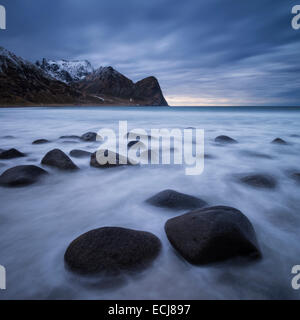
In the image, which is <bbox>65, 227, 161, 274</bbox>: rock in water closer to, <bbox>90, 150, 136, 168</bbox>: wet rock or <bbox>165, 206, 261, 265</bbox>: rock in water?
<bbox>165, 206, 261, 265</bbox>: rock in water

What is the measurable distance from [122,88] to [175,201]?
5265 inches

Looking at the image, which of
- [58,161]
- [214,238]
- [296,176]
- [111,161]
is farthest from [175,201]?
[296,176]

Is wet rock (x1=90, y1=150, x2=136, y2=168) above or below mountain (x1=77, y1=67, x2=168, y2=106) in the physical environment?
below

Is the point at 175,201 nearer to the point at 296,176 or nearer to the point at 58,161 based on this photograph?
the point at 58,161

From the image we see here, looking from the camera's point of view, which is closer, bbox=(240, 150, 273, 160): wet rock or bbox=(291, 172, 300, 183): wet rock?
bbox=(291, 172, 300, 183): wet rock

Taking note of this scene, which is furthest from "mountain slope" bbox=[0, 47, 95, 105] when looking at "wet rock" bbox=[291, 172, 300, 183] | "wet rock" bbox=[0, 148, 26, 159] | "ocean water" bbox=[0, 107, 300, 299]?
"wet rock" bbox=[291, 172, 300, 183]

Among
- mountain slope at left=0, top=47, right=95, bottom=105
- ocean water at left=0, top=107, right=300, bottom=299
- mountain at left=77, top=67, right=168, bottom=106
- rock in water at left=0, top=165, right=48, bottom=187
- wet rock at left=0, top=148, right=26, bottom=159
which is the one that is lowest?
ocean water at left=0, top=107, right=300, bottom=299

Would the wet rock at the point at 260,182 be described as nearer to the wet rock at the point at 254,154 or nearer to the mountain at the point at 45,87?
the wet rock at the point at 254,154

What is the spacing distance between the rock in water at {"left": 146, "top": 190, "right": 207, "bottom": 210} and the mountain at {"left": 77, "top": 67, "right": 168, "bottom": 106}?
12285 centimetres

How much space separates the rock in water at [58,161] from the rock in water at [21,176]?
504 mm

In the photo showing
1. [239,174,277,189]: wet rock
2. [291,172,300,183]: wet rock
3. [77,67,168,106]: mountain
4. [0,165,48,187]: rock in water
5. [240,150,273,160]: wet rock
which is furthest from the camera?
[77,67,168,106]: mountain

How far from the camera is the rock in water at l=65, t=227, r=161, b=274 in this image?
162 centimetres

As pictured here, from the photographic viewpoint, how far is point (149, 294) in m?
1.50
